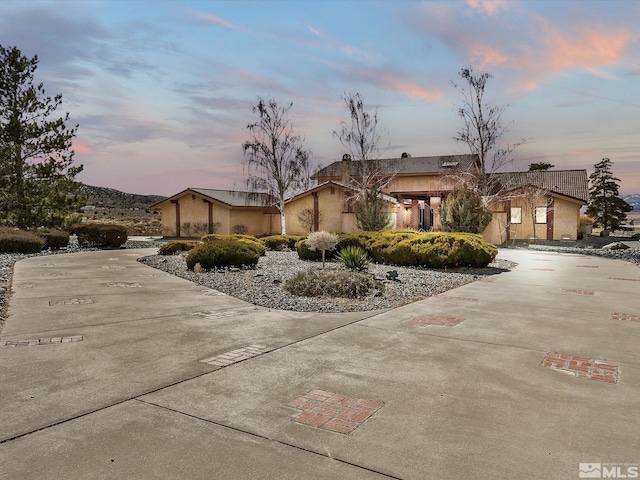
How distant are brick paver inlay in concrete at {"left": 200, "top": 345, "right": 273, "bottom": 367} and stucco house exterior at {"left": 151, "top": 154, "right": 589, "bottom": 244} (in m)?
24.4

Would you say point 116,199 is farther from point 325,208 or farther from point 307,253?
point 307,253

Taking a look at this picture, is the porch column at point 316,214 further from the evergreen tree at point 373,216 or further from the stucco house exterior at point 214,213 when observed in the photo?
the evergreen tree at point 373,216

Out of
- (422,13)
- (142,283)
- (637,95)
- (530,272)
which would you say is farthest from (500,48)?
(142,283)

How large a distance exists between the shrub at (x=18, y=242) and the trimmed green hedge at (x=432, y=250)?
15.4 metres

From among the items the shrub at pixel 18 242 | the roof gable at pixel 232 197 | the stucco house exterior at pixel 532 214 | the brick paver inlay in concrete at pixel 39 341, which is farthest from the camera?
the roof gable at pixel 232 197

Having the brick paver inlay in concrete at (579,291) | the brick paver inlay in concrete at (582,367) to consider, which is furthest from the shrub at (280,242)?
the brick paver inlay in concrete at (582,367)

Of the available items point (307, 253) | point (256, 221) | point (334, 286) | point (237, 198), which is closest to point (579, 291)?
point (334, 286)

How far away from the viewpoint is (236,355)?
500 cm

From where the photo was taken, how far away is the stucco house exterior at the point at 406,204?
31031 millimetres

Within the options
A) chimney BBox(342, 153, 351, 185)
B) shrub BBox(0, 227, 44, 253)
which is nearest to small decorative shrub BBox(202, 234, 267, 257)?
shrub BBox(0, 227, 44, 253)

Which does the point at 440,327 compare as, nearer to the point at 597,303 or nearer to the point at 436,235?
the point at 597,303

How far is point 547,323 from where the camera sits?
262 inches

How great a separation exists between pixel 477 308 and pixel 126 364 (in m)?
6.03

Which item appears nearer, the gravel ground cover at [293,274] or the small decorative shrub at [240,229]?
the gravel ground cover at [293,274]
